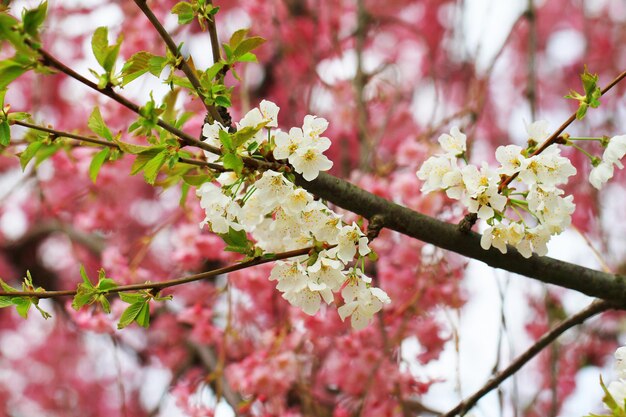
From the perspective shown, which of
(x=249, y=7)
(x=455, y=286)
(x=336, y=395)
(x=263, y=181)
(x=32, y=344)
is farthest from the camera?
(x=32, y=344)

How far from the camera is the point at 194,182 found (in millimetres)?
1095

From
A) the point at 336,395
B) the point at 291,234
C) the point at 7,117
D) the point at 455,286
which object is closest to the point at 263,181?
the point at 291,234

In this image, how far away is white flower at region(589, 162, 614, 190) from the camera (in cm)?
113

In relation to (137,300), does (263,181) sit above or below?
above

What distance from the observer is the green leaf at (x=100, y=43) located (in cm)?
92

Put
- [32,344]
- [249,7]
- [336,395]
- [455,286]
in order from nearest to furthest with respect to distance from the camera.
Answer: [455,286] → [336,395] → [249,7] → [32,344]

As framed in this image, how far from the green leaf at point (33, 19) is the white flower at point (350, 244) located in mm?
476

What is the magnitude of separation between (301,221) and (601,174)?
0.48 metres

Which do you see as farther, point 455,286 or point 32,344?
point 32,344

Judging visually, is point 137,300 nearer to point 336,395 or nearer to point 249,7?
point 336,395

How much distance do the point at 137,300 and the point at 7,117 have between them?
309mm

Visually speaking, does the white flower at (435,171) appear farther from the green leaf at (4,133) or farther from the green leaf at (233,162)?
the green leaf at (4,133)

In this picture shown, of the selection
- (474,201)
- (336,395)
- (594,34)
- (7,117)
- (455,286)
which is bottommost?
(7,117)

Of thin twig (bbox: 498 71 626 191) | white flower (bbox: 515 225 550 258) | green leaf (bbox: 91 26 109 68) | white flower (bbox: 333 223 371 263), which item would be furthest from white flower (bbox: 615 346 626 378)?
green leaf (bbox: 91 26 109 68)
